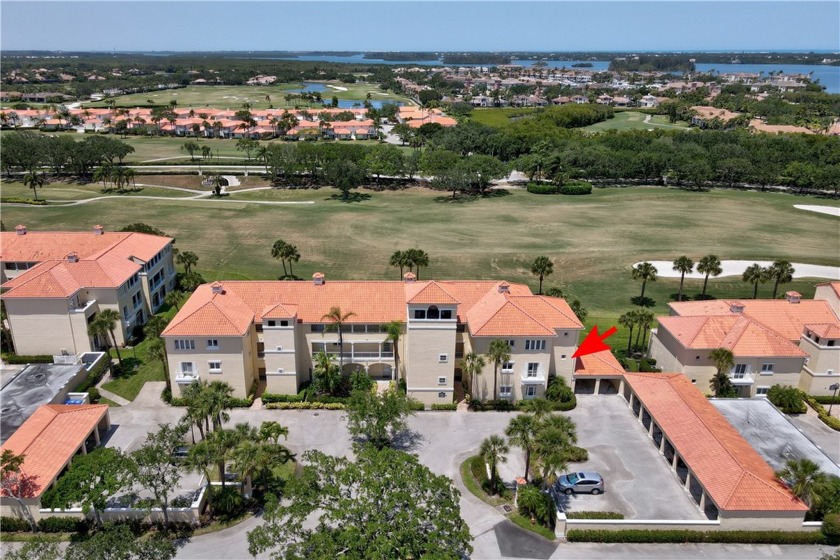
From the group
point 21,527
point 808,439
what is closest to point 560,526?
point 808,439

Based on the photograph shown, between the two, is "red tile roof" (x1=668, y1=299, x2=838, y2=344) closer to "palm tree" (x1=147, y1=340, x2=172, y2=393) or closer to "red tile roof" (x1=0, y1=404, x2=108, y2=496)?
"palm tree" (x1=147, y1=340, x2=172, y2=393)

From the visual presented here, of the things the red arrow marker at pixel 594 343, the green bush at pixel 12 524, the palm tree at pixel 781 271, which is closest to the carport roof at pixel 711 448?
the red arrow marker at pixel 594 343

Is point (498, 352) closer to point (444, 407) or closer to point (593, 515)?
point (444, 407)

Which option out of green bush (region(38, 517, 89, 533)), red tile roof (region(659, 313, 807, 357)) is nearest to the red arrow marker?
red tile roof (region(659, 313, 807, 357))

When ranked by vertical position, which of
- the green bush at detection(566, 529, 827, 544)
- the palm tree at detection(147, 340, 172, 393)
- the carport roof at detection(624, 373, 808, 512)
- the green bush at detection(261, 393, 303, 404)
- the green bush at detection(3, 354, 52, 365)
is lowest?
the green bush at detection(566, 529, 827, 544)

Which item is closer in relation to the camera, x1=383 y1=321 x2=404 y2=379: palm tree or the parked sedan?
the parked sedan

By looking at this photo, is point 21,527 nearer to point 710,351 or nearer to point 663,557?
point 663,557

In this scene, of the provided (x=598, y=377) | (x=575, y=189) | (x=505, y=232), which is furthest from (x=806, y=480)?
(x=575, y=189)
